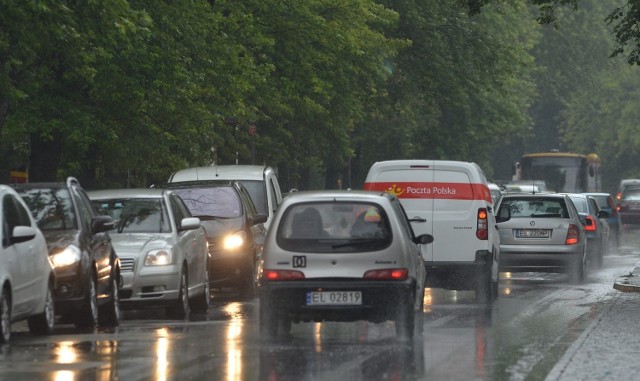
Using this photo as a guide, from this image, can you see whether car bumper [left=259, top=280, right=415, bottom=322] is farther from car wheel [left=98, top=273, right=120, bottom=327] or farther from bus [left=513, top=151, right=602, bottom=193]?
bus [left=513, top=151, right=602, bottom=193]

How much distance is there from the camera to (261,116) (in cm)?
4225

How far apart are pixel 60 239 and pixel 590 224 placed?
65.1 ft

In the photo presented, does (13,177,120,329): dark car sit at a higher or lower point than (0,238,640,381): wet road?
higher

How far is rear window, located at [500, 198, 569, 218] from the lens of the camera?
2881 centimetres

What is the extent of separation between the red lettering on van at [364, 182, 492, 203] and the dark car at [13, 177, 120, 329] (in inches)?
194

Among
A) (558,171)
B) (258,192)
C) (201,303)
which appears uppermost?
(558,171)

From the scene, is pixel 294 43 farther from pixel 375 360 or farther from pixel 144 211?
pixel 375 360

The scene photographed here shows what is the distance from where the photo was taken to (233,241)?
79.8 feet

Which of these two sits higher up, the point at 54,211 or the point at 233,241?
the point at 54,211

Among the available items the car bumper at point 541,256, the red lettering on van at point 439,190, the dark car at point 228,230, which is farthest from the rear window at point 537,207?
the red lettering on van at point 439,190

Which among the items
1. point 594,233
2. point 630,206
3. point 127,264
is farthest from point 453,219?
point 630,206

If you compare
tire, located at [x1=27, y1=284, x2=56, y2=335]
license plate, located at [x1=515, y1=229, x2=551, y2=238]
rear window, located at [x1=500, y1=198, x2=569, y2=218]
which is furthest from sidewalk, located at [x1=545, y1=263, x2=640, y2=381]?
rear window, located at [x1=500, y1=198, x2=569, y2=218]

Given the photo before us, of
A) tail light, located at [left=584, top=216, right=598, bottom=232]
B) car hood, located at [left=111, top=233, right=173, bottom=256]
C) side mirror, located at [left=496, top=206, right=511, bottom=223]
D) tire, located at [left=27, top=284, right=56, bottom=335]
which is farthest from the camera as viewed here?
tail light, located at [left=584, top=216, right=598, bottom=232]

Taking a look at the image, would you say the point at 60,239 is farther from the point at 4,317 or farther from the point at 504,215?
the point at 504,215
